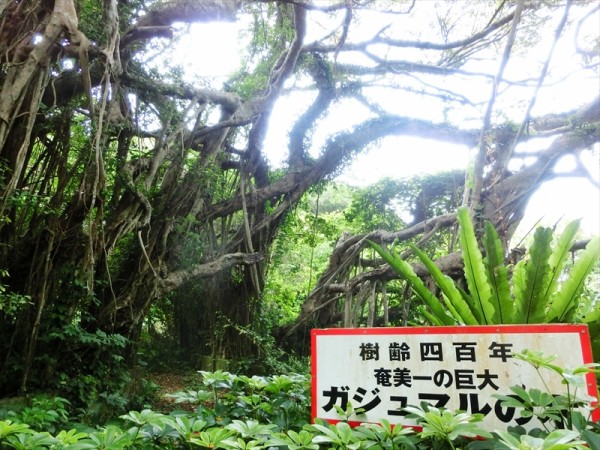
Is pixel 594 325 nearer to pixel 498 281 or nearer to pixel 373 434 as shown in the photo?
pixel 498 281

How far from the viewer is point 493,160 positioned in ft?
12.6

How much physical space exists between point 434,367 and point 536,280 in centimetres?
43

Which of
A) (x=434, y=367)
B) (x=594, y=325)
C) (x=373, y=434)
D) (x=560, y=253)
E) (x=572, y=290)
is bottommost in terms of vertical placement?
(x=373, y=434)

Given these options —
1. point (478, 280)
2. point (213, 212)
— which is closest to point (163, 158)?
point (213, 212)

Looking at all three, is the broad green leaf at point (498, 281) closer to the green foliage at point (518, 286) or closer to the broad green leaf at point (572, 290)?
the green foliage at point (518, 286)

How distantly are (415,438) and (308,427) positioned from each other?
24cm

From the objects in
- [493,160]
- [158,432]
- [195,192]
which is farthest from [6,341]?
[493,160]

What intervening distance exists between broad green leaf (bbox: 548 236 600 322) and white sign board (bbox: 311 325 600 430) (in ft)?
1.18

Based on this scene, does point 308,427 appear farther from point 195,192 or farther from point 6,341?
point 195,192

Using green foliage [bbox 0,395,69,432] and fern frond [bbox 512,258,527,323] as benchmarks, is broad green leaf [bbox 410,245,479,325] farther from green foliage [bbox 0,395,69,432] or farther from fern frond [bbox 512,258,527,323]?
green foliage [bbox 0,395,69,432]

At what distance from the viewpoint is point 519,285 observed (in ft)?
4.63

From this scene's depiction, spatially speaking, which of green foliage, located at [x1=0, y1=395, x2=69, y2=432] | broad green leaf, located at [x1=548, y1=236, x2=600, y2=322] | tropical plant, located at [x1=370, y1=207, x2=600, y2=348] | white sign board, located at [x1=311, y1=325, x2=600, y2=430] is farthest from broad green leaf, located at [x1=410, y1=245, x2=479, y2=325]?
green foliage, located at [x1=0, y1=395, x2=69, y2=432]

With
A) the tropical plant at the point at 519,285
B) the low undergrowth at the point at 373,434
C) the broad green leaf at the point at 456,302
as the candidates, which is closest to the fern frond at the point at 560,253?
the tropical plant at the point at 519,285

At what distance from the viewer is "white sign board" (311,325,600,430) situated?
105cm
